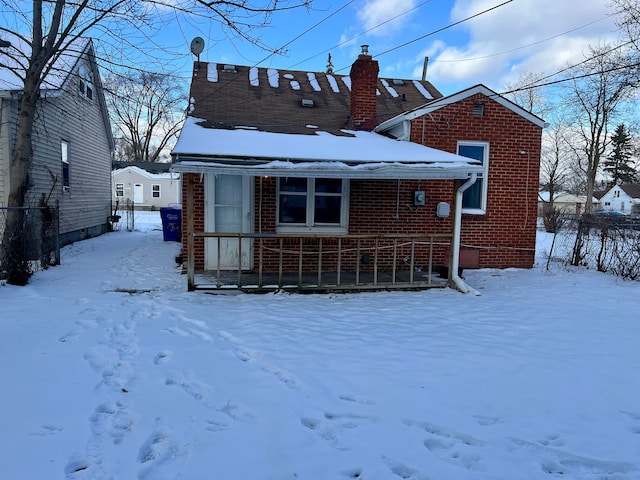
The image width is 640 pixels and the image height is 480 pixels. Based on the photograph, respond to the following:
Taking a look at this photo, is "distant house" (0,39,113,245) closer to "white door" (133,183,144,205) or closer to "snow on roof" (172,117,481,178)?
"snow on roof" (172,117,481,178)

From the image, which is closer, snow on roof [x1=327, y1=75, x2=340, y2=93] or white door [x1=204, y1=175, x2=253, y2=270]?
white door [x1=204, y1=175, x2=253, y2=270]

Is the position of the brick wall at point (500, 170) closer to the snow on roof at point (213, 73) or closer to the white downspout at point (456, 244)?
the white downspout at point (456, 244)

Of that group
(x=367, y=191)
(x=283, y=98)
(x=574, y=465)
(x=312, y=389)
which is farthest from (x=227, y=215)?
(x=574, y=465)

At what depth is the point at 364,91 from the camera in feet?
33.7

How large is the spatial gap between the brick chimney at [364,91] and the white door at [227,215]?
11.5ft

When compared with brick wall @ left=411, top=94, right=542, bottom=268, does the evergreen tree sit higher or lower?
higher

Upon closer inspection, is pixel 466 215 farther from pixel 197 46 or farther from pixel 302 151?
pixel 197 46

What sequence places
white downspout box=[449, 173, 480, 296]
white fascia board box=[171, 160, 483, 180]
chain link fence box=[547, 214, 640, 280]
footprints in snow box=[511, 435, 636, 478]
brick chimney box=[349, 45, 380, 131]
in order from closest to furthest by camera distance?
footprints in snow box=[511, 435, 636, 478], white fascia board box=[171, 160, 483, 180], white downspout box=[449, 173, 480, 296], chain link fence box=[547, 214, 640, 280], brick chimney box=[349, 45, 380, 131]

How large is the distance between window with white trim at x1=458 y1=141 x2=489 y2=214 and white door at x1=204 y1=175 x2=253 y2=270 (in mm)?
4952

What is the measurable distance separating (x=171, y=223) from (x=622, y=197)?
7633cm

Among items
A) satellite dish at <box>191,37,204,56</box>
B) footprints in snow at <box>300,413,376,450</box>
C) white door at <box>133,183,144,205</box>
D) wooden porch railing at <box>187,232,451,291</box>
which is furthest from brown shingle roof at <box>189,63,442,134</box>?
white door at <box>133,183,144,205</box>

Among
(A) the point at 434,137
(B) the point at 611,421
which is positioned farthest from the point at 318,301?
(A) the point at 434,137

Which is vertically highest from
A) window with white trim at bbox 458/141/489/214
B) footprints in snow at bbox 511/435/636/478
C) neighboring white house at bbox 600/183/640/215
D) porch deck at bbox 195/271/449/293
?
neighboring white house at bbox 600/183/640/215

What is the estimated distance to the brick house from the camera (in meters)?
7.65
